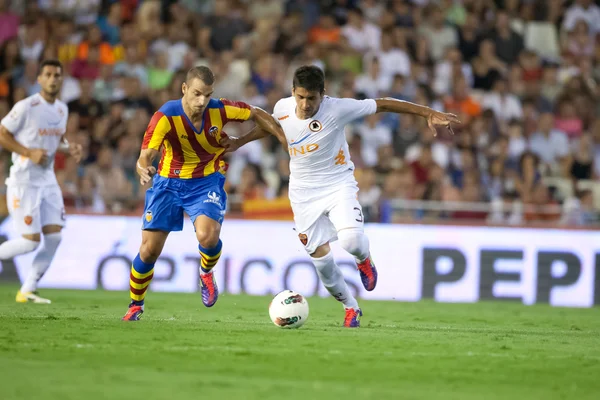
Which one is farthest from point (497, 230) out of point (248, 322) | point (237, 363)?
point (237, 363)

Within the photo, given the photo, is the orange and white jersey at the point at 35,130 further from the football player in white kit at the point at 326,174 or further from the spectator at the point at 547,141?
the spectator at the point at 547,141

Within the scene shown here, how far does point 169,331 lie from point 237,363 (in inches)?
78.4

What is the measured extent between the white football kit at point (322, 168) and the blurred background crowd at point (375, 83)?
7.16 metres

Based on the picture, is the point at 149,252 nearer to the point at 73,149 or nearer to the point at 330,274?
the point at 330,274

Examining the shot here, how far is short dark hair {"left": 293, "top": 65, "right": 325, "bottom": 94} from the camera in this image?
30.7 feet

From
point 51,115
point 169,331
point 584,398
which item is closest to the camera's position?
point 584,398

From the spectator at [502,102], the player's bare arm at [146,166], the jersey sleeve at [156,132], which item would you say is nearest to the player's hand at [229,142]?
the jersey sleeve at [156,132]

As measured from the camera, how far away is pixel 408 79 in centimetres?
2042

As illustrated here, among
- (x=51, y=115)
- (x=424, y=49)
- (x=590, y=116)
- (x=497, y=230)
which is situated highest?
(x=424, y=49)

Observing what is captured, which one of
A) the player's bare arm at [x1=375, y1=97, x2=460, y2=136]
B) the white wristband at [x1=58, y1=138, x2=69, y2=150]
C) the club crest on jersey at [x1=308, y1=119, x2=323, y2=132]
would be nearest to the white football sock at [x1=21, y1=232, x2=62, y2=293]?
the white wristband at [x1=58, y1=138, x2=69, y2=150]

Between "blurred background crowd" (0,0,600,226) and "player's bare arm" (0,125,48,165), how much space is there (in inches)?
176

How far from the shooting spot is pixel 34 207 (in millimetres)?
12672

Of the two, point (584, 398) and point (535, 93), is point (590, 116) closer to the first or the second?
point (535, 93)

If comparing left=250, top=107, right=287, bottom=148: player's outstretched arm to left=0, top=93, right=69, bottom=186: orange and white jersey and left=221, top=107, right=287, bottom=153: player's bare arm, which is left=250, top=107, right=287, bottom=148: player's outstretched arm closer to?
left=221, top=107, right=287, bottom=153: player's bare arm
